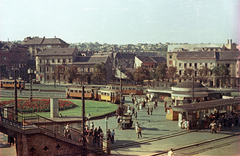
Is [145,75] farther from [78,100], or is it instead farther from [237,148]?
[237,148]

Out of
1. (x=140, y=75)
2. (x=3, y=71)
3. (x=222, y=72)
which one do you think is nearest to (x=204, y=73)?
(x=222, y=72)

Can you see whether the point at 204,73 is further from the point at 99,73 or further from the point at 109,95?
the point at 109,95

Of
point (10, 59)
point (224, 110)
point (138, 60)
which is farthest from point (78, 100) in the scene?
point (138, 60)

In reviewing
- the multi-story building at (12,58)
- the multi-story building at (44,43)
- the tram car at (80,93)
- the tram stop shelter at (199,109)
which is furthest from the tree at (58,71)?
the tram stop shelter at (199,109)

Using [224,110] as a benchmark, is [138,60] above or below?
above

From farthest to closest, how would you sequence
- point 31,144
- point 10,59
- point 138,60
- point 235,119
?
point 138,60 < point 10,59 < point 235,119 < point 31,144

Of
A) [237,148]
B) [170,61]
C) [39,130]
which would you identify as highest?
[170,61]

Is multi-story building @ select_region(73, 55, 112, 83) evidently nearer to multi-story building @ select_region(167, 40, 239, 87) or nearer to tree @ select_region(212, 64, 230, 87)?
multi-story building @ select_region(167, 40, 239, 87)
